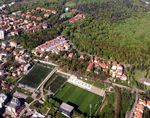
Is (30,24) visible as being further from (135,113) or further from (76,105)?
(135,113)

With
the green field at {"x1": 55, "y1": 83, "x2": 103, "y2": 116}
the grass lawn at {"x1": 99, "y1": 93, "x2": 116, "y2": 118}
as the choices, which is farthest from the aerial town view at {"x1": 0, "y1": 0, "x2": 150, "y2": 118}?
the grass lawn at {"x1": 99, "y1": 93, "x2": 116, "y2": 118}

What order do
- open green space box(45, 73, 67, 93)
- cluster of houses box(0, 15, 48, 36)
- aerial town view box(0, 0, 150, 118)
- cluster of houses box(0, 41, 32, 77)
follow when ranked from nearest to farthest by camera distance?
1. aerial town view box(0, 0, 150, 118)
2. open green space box(45, 73, 67, 93)
3. cluster of houses box(0, 41, 32, 77)
4. cluster of houses box(0, 15, 48, 36)

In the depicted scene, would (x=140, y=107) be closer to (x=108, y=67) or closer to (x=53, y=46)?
(x=108, y=67)

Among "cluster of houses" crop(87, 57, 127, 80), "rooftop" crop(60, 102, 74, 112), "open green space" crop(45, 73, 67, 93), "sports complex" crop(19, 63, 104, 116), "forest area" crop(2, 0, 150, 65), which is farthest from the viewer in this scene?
"forest area" crop(2, 0, 150, 65)

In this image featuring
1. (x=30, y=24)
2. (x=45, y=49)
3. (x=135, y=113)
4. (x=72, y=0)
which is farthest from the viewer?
(x=72, y=0)

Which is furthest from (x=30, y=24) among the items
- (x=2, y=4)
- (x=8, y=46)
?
(x=2, y=4)

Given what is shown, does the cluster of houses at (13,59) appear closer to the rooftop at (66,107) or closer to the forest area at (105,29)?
the forest area at (105,29)

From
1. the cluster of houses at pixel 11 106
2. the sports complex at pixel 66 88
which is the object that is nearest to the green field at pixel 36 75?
the sports complex at pixel 66 88

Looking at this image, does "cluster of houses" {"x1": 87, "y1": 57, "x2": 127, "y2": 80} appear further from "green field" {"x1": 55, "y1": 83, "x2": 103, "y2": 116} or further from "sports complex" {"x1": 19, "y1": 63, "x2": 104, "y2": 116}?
"green field" {"x1": 55, "y1": 83, "x2": 103, "y2": 116}
